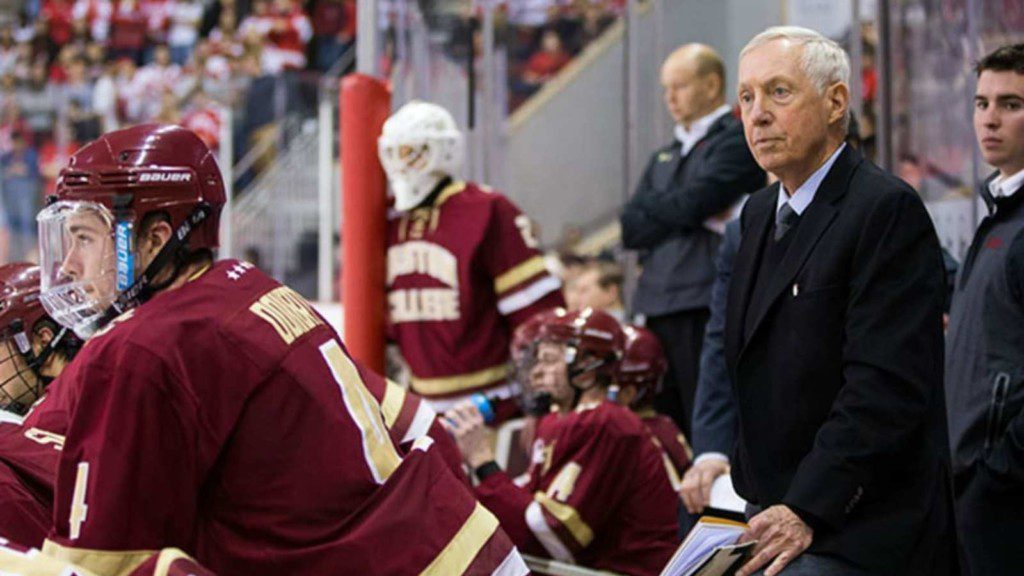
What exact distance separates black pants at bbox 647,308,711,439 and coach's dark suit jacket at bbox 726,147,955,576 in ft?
7.21

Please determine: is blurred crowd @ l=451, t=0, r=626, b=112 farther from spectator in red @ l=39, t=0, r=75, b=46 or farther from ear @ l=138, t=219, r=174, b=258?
spectator in red @ l=39, t=0, r=75, b=46

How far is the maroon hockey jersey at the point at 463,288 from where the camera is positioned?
4.46m

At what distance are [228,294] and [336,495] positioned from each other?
0.32m

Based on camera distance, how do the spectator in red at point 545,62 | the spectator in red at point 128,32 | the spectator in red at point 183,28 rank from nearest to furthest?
the spectator in red at point 545,62, the spectator in red at point 183,28, the spectator in red at point 128,32

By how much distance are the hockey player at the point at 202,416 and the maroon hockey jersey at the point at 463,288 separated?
2.18m

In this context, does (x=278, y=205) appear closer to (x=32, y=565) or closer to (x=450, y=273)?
(x=450, y=273)

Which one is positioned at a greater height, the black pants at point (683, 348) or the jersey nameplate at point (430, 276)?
the jersey nameplate at point (430, 276)

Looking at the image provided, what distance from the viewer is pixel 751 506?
2.31m

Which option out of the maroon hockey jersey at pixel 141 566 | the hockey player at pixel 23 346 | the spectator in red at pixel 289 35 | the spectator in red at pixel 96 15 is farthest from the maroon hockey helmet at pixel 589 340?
the spectator in red at pixel 96 15

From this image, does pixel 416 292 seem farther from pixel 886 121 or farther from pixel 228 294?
pixel 228 294

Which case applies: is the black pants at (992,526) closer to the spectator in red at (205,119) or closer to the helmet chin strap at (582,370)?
the helmet chin strap at (582,370)

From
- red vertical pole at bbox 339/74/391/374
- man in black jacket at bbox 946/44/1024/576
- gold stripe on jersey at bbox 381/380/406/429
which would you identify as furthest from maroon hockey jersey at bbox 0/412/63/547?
red vertical pole at bbox 339/74/391/374

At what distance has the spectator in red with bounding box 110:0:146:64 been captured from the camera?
11789 mm

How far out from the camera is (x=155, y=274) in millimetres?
2152
